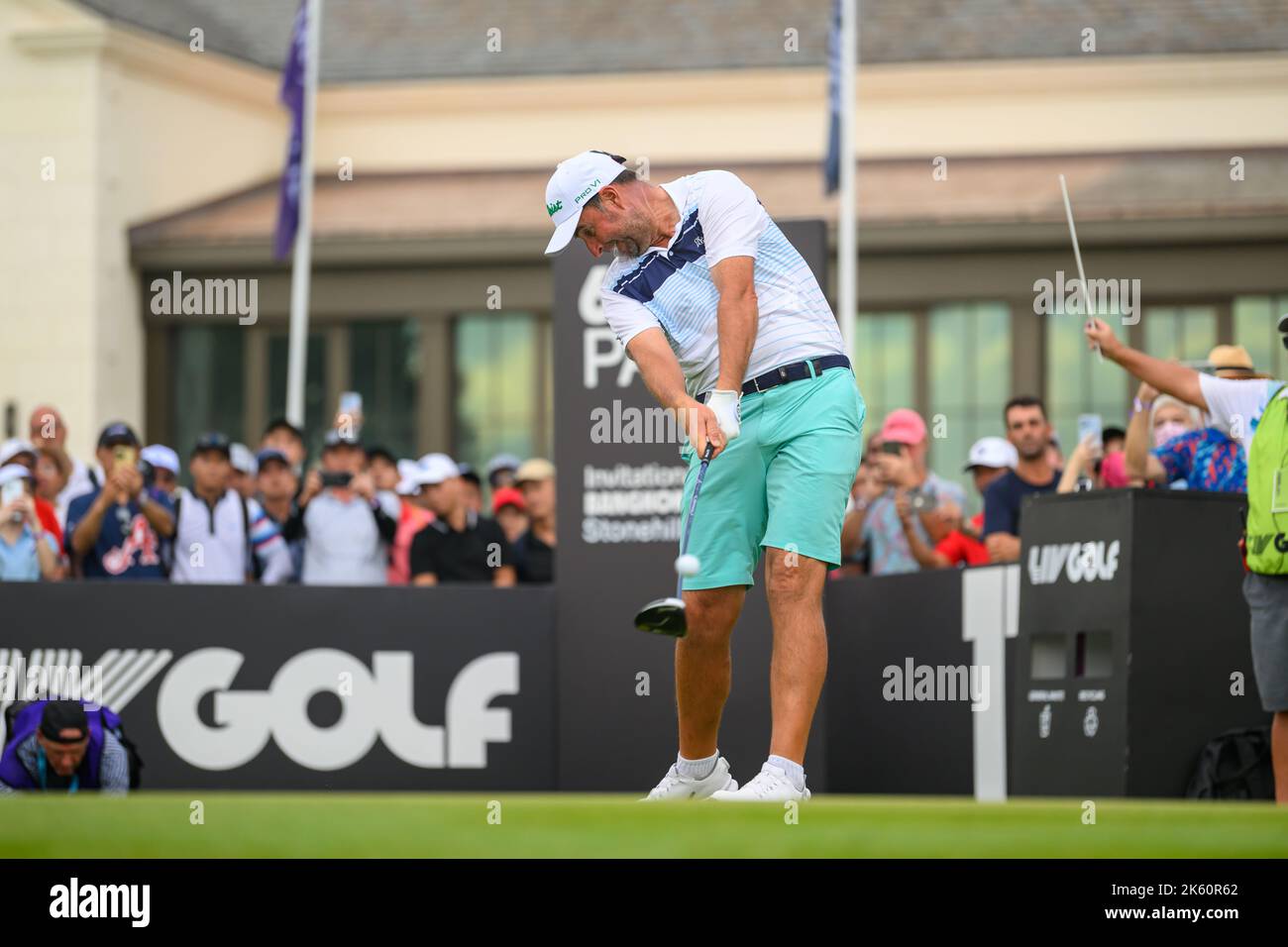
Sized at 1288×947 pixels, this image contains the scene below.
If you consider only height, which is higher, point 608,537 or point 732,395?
point 732,395

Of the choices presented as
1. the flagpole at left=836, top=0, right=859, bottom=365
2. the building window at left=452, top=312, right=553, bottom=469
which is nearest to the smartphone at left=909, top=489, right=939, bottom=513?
the flagpole at left=836, top=0, right=859, bottom=365

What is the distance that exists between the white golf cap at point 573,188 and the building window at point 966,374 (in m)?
15.4

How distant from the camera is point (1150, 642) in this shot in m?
8.15

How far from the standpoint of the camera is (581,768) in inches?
414

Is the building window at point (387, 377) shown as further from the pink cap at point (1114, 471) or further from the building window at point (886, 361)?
the pink cap at point (1114, 471)

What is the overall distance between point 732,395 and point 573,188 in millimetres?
745

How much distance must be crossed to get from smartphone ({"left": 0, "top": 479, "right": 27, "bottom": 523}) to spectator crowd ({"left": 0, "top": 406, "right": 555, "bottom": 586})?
1 cm

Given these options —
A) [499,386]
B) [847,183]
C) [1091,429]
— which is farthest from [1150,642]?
[499,386]

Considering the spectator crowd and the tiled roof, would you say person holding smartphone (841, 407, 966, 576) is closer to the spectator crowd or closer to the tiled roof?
the spectator crowd

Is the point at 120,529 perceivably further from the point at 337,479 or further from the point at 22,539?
the point at 337,479

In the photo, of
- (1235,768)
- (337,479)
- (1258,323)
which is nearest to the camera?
(1235,768)

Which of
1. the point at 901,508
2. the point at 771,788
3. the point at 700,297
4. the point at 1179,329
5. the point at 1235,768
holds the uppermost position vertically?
the point at 1179,329

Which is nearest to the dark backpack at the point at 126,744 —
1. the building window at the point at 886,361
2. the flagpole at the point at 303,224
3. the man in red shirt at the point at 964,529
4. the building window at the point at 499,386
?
the man in red shirt at the point at 964,529
